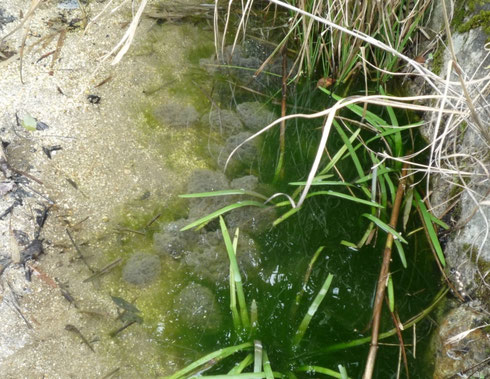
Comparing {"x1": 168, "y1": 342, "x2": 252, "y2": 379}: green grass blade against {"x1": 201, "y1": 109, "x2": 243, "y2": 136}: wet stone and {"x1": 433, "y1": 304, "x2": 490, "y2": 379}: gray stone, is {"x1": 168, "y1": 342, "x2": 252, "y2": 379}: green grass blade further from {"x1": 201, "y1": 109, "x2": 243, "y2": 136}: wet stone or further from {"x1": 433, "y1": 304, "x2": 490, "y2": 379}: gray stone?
{"x1": 201, "y1": 109, "x2": 243, "y2": 136}: wet stone

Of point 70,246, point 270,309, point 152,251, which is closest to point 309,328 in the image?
point 270,309

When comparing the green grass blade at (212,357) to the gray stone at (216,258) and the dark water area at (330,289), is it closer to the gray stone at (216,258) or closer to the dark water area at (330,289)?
the dark water area at (330,289)

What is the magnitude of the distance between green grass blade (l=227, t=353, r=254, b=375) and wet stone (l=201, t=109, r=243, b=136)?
0.96 m

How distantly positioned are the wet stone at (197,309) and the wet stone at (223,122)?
72 centimetres

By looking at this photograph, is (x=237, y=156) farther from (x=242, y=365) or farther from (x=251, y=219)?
(x=242, y=365)

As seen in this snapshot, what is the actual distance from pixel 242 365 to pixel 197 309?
0.90 ft

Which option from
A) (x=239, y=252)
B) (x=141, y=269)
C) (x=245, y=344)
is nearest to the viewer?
(x=245, y=344)

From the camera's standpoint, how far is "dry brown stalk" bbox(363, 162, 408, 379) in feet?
5.36

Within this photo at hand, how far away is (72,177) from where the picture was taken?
1926 millimetres

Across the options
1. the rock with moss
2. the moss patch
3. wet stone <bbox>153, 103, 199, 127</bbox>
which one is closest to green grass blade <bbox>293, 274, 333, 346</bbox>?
the rock with moss

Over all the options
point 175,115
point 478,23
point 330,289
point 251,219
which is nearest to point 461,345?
point 330,289

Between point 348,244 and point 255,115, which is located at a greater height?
point 255,115

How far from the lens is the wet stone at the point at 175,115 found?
2.13 meters

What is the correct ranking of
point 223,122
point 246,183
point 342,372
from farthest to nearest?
1. point 223,122
2. point 246,183
3. point 342,372
